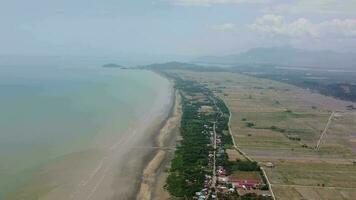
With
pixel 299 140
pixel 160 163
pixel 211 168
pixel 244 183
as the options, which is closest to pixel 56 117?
pixel 160 163

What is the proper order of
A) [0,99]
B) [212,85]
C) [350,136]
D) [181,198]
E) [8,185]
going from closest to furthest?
1. [181,198]
2. [8,185]
3. [350,136]
4. [0,99]
5. [212,85]

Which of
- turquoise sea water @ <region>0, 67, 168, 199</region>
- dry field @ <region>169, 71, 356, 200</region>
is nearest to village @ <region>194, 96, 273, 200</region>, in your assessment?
dry field @ <region>169, 71, 356, 200</region>

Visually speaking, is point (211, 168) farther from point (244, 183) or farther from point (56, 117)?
point (56, 117)

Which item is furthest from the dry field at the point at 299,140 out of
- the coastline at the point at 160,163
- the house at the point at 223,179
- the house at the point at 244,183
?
the coastline at the point at 160,163

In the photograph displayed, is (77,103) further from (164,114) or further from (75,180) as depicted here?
(75,180)

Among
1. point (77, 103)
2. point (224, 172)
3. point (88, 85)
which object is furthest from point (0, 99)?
point (224, 172)

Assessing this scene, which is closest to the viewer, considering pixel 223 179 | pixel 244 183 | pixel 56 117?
pixel 244 183

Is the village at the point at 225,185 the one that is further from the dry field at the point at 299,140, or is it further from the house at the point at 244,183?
the dry field at the point at 299,140
